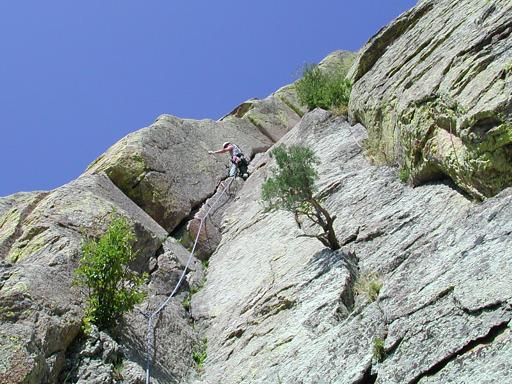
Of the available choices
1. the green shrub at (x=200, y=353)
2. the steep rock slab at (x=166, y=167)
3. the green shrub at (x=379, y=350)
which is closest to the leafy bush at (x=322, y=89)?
the steep rock slab at (x=166, y=167)

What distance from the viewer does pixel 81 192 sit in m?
14.2

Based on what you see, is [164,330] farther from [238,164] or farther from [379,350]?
[238,164]

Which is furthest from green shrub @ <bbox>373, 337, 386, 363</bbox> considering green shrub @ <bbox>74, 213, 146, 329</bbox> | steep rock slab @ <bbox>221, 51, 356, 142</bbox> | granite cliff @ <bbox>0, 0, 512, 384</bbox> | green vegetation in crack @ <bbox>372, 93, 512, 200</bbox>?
steep rock slab @ <bbox>221, 51, 356, 142</bbox>

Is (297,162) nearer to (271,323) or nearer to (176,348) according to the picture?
(271,323)

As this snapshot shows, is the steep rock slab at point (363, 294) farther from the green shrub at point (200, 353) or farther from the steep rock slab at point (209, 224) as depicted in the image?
the steep rock slab at point (209, 224)

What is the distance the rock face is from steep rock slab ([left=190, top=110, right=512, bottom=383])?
55cm

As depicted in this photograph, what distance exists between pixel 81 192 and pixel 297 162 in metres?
5.78

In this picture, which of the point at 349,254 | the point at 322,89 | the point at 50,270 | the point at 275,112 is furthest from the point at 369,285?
the point at 275,112

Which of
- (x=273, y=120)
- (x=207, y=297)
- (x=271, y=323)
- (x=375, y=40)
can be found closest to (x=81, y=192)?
(x=207, y=297)

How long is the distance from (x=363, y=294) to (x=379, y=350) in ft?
7.86

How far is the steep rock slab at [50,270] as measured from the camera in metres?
8.50

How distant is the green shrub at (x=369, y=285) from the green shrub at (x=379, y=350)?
4.81ft

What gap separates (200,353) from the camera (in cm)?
1108

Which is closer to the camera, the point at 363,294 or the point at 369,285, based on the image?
the point at 369,285
